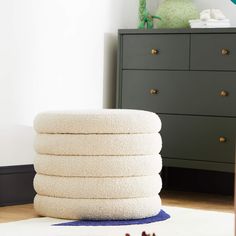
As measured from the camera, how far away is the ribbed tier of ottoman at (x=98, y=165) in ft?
10.6

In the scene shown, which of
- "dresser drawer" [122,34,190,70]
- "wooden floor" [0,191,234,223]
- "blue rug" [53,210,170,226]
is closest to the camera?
"blue rug" [53,210,170,226]

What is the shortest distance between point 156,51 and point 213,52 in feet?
1.16

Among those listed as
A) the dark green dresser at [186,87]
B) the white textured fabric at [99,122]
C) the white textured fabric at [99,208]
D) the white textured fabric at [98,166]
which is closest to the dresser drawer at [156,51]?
the dark green dresser at [186,87]

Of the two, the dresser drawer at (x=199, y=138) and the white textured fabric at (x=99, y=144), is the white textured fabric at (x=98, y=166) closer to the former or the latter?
the white textured fabric at (x=99, y=144)

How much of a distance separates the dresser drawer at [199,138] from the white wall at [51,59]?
1.45 feet

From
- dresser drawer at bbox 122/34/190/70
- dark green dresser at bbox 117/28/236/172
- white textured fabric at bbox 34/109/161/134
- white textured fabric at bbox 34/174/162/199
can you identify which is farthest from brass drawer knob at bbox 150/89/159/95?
white textured fabric at bbox 34/174/162/199

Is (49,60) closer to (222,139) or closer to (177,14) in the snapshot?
(177,14)

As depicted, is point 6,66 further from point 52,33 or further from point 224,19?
point 224,19

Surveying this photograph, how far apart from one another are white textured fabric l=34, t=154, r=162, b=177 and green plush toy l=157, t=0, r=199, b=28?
131cm

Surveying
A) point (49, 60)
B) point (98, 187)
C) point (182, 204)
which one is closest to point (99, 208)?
point (98, 187)

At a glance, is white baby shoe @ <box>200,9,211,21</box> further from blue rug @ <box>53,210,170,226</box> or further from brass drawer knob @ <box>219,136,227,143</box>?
blue rug @ <box>53,210,170,226</box>

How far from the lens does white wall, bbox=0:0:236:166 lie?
3725mm

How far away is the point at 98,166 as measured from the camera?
3.22 metres

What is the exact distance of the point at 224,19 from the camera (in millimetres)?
4258
